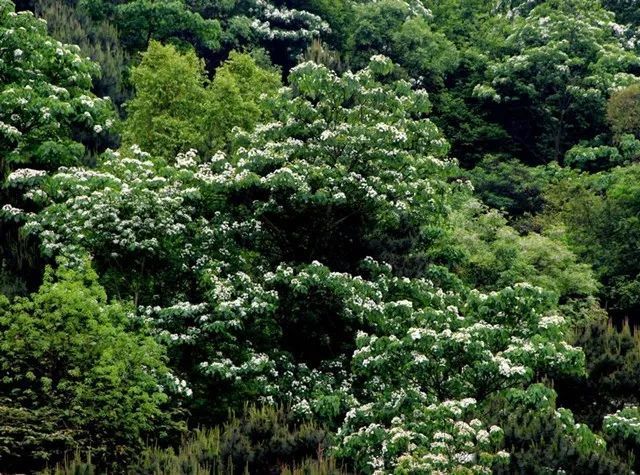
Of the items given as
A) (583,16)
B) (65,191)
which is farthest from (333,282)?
(583,16)

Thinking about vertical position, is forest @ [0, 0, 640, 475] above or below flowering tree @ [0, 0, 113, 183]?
below

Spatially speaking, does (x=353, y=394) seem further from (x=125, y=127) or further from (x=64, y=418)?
(x=125, y=127)

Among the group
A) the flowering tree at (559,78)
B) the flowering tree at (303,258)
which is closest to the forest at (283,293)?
the flowering tree at (303,258)

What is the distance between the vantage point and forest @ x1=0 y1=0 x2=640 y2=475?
1006 centimetres

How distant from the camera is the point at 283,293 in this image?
1489cm

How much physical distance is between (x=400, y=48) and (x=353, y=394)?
101ft

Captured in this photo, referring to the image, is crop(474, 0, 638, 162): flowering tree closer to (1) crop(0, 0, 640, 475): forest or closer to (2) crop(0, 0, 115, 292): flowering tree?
(1) crop(0, 0, 640, 475): forest

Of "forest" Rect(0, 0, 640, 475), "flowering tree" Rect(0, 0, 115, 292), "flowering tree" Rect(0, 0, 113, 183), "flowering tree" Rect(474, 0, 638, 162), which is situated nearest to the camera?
"forest" Rect(0, 0, 640, 475)

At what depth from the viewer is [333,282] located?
1355 centimetres

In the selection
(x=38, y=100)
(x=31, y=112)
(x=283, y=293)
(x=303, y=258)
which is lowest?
(x=283, y=293)

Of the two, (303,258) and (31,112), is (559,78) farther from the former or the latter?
(31,112)

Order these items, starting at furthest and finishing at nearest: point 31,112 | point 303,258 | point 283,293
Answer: point 31,112, point 303,258, point 283,293

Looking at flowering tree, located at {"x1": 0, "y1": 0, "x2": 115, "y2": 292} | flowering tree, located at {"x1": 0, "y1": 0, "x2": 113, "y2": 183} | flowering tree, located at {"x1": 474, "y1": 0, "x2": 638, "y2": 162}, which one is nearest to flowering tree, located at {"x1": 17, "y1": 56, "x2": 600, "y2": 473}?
flowering tree, located at {"x1": 0, "y1": 0, "x2": 115, "y2": 292}

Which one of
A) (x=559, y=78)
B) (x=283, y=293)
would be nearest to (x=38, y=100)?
(x=283, y=293)
